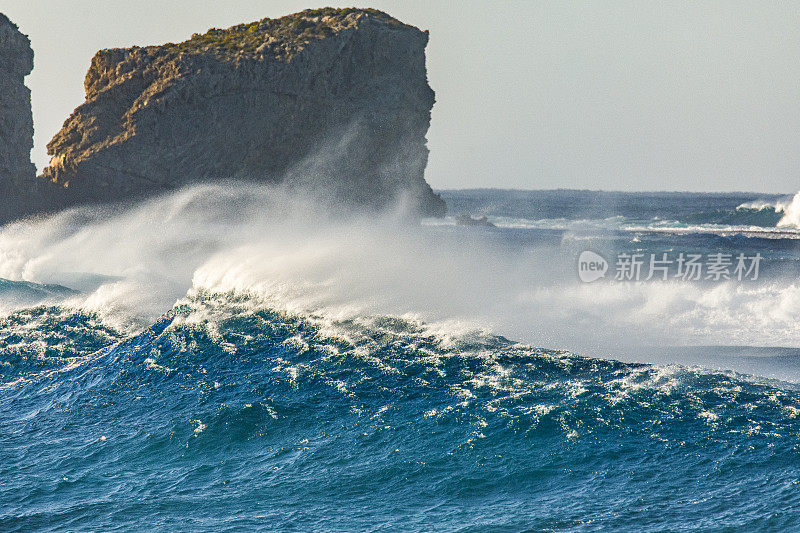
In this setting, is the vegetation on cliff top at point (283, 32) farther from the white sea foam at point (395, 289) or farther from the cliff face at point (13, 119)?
the white sea foam at point (395, 289)

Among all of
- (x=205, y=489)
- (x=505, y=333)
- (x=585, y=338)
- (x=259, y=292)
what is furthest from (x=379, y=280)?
(x=205, y=489)

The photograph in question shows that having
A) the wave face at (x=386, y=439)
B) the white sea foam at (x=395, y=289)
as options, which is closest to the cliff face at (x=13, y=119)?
the white sea foam at (x=395, y=289)

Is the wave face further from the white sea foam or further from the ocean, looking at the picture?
the white sea foam

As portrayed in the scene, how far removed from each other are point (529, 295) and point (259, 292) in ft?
27.3

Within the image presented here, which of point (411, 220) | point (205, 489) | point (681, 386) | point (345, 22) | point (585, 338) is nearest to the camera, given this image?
point (205, 489)

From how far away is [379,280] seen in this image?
24.5 metres

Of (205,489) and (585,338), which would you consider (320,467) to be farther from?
(585,338)

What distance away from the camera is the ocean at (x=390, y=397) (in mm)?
11203

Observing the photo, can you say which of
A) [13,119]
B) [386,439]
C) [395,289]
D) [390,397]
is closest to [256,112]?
[13,119]

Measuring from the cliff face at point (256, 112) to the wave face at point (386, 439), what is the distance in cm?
4564

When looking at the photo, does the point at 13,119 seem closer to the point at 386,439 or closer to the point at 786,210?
the point at 386,439

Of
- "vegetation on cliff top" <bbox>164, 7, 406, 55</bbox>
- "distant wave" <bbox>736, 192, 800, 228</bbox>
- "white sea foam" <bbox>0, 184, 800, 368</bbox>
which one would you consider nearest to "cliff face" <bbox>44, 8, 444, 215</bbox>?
"vegetation on cliff top" <bbox>164, 7, 406, 55</bbox>

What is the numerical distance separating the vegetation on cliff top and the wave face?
50.8 m

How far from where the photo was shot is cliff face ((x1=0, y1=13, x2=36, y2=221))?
2414 inches
